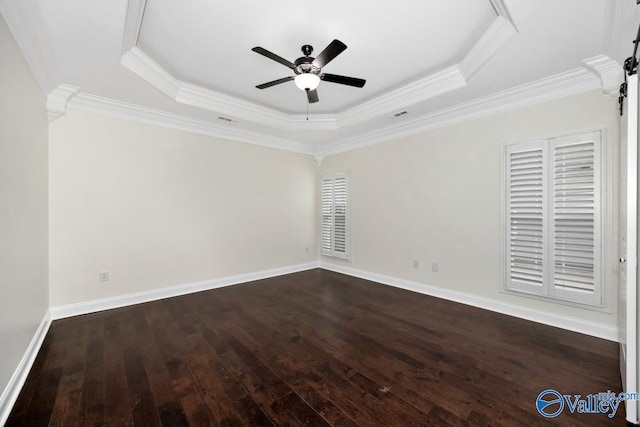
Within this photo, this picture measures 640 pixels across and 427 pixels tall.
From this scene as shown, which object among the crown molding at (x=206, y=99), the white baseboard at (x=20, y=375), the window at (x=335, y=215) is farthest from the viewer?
the window at (x=335, y=215)

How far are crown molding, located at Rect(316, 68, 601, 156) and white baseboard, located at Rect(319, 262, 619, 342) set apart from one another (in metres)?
2.40

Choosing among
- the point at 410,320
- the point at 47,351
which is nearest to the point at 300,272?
the point at 410,320

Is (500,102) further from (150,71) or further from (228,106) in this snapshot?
(150,71)

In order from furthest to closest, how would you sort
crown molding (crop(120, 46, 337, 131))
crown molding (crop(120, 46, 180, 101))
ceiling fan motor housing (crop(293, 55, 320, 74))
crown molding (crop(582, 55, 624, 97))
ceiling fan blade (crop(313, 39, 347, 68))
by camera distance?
crown molding (crop(120, 46, 337, 131)) < crown molding (crop(120, 46, 180, 101)) < crown molding (crop(582, 55, 624, 97)) < ceiling fan motor housing (crop(293, 55, 320, 74)) < ceiling fan blade (crop(313, 39, 347, 68))

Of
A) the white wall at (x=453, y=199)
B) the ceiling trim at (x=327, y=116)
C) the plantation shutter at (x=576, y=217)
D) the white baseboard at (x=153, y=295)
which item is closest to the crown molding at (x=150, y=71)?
the ceiling trim at (x=327, y=116)

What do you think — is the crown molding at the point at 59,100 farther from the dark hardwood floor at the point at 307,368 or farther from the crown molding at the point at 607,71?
the crown molding at the point at 607,71

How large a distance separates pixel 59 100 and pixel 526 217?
18.2 feet

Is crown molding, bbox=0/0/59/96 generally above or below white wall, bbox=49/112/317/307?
above

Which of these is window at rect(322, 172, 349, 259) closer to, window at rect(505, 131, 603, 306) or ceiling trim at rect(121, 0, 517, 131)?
ceiling trim at rect(121, 0, 517, 131)

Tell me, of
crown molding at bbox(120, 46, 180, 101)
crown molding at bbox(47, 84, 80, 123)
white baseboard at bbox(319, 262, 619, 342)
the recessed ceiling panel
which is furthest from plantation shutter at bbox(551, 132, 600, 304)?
crown molding at bbox(47, 84, 80, 123)

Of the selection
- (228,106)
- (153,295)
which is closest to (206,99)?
(228,106)

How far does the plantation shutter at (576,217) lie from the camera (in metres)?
2.65

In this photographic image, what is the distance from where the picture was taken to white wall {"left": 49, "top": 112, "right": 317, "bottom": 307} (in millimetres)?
3178

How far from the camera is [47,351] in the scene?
2395 mm
